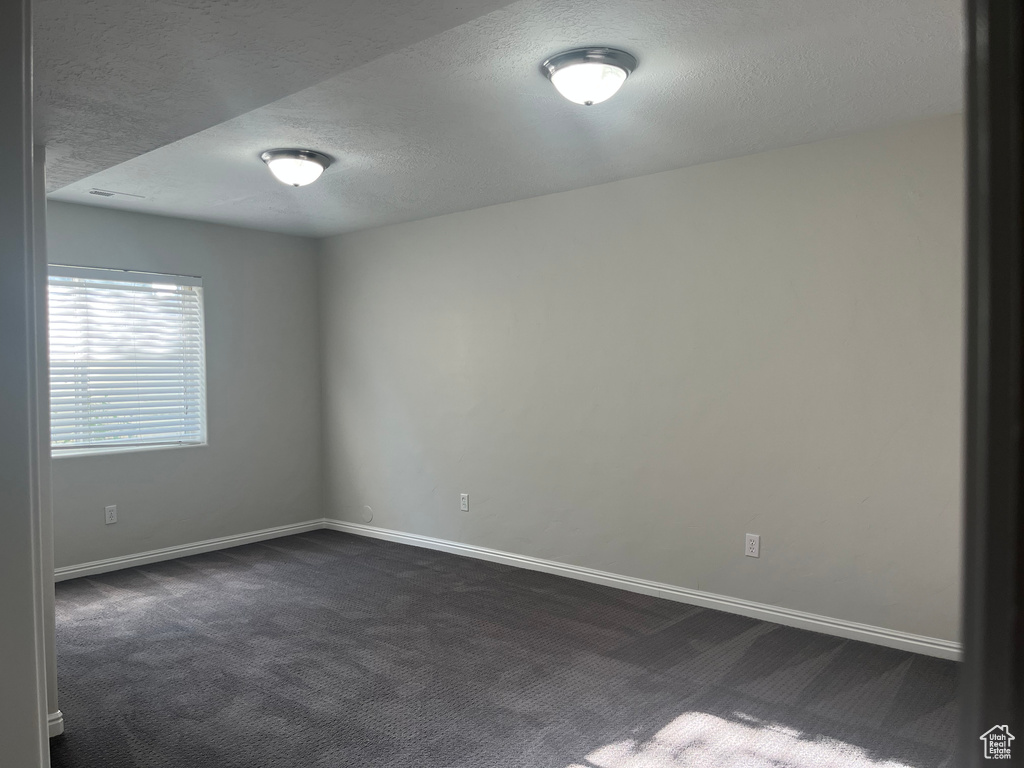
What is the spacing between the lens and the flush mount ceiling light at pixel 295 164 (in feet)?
11.9

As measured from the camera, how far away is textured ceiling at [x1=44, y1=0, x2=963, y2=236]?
2.35 m

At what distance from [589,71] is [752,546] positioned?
255 cm

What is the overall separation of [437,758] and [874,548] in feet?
7.52

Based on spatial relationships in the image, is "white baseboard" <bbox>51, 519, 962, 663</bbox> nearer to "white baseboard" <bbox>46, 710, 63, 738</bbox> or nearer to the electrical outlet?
"white baseboard" <bbox>46, 710, 63, 738</bbox>

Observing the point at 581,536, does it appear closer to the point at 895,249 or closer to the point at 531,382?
the point at 531,382

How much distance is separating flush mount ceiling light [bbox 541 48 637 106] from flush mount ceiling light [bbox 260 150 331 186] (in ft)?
4.95

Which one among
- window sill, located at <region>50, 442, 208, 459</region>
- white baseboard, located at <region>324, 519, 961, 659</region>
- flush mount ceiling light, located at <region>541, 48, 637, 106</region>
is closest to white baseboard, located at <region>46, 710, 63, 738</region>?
window sill, located at <region>50, 442, 208, 459</region>

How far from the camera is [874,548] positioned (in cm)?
347

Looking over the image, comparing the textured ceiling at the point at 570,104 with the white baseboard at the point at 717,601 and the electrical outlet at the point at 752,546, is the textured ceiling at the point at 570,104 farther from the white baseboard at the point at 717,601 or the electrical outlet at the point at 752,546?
the white baseboard at the point at 717,601

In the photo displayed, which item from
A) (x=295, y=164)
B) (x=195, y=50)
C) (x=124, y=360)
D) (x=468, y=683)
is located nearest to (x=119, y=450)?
(x=124, y=360)

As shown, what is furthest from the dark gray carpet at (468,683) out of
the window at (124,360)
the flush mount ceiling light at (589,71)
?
the flush mount ceiling light at (589,71)

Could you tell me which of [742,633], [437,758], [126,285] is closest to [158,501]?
[126,285]

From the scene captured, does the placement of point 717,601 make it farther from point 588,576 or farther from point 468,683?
point 468,683

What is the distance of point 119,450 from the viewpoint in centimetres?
502
